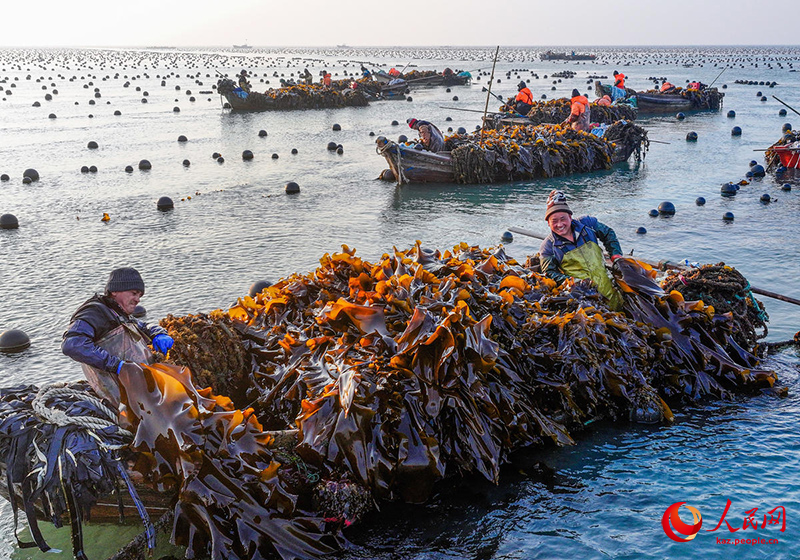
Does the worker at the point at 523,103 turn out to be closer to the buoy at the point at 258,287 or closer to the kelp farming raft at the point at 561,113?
the kelp farming raft at the point at 561,113

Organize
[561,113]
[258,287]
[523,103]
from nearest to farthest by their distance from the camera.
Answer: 1. [258,287]
2. [561,113]
3. [523,103]

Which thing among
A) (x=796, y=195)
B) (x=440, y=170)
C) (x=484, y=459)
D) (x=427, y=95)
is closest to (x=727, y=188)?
(x=796, y=195)

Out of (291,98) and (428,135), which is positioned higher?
(291,98)

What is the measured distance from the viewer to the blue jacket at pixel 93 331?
195 inches

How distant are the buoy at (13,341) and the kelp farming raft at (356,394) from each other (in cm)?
352

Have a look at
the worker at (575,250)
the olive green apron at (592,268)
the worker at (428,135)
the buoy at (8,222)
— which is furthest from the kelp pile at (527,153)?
the olive green apron at (592,268)

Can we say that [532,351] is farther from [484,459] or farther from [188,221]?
[188,221]

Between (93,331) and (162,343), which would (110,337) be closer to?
(93,331)

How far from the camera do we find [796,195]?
1777cm

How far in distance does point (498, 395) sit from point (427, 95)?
4882 centimetres

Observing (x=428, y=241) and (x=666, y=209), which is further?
(x=666, y=209)

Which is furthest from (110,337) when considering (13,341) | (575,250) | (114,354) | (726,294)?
(726,294)

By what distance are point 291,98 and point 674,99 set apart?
72.7ft

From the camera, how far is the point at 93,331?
509cm
